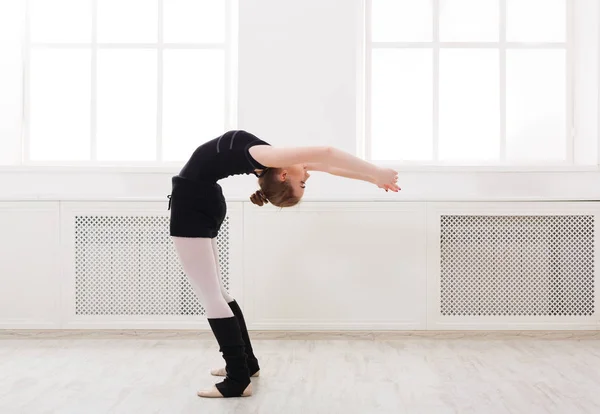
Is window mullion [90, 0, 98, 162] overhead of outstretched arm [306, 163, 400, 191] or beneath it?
overhead

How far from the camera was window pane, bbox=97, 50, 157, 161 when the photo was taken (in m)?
3.80

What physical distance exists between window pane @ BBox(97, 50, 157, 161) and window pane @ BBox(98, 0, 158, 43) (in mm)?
108

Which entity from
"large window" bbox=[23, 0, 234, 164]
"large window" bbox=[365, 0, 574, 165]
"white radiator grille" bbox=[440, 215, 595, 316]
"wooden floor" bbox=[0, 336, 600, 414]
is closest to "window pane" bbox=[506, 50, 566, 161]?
"large window" bbox=[365, 0, 574, 165]

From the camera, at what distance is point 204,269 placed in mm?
2141

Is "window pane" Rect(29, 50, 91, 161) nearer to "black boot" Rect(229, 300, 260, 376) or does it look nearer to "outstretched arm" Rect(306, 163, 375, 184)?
"black boot" Rect(229, 300, 260, 376)

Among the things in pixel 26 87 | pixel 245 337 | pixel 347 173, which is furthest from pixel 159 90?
pixel 347 173

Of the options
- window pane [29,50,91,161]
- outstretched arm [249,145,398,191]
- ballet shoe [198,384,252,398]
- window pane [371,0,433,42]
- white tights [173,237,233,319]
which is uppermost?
window pane [371,0,433,42]

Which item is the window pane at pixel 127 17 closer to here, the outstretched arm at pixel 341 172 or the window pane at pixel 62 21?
the window pane at pixel 62 21

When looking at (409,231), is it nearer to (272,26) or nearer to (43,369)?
(272,26)

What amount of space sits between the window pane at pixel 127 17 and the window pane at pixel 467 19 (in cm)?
176

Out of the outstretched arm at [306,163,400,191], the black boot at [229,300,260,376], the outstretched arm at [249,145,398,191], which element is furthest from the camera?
the black boot at [229,300,260,376]

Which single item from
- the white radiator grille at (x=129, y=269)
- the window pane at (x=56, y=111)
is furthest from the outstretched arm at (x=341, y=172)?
the window pane at (x=56, y=111)

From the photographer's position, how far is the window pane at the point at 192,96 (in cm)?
379

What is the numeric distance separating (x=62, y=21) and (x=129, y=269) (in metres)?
1.69
